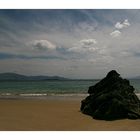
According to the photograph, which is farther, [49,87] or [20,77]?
[49,87]

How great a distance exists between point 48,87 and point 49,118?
68 centimetres

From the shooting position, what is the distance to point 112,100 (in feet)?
13.8

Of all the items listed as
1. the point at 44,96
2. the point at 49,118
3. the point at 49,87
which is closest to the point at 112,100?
the point at 49,118

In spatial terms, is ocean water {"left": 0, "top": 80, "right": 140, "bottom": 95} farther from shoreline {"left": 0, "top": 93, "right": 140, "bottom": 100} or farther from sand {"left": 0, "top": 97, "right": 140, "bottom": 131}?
sand {"left": 0, "top": 97, "right": 140, "bottom": 131}

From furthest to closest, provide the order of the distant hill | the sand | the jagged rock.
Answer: the distant hill
the jagged rock
the sand

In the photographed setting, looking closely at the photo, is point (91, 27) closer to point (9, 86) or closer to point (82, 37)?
point (82, 37)

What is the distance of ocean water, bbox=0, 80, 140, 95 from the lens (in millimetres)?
4504

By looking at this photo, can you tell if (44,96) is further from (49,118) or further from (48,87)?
(49,118)

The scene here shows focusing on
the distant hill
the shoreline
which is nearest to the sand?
the shoreline

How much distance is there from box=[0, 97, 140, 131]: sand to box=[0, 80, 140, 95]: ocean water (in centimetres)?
14

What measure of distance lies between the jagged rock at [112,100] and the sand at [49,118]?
84 millimetres

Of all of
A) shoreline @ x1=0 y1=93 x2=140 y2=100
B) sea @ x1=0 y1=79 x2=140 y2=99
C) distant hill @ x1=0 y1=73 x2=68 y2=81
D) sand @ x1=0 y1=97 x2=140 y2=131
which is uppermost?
distant hill @ x1=0 y1=73 x2=68 y2=81
